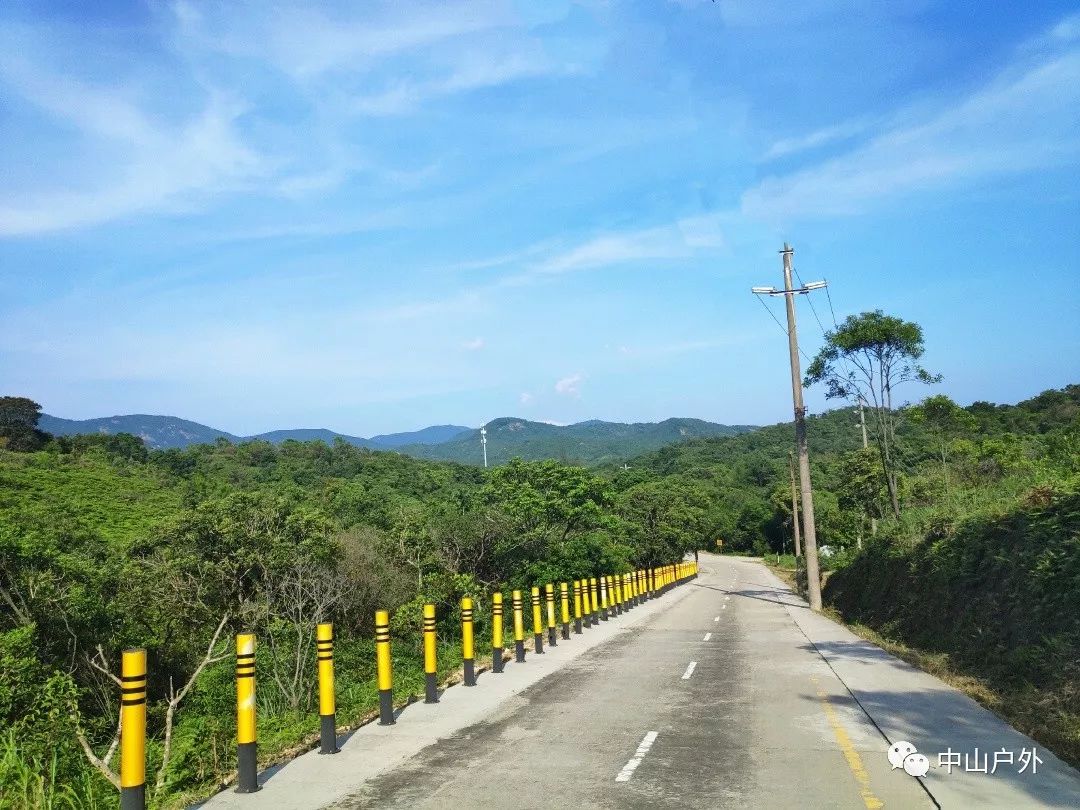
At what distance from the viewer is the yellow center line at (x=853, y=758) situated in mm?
6414

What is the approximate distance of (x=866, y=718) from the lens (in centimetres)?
945

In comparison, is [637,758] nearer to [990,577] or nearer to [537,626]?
[990,577]

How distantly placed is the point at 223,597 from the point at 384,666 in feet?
54.3

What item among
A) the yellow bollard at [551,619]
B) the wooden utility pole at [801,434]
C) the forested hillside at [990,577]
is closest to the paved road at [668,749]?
the forested hillside at [990,577]

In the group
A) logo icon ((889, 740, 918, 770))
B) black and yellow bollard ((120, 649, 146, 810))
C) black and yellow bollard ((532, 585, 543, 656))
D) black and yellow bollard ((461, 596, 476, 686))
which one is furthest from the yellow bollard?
black and yellow bollard ((120, 649, 146, 810))

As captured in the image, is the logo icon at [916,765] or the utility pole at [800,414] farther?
the utility pole at [800,414]

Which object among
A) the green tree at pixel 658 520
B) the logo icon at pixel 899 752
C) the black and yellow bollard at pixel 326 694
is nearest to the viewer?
the logo icon at pixel 899 752

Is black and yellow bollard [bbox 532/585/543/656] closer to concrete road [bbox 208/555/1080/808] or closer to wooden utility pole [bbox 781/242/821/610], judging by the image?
concrete road [bbox 208/555/1080/808]

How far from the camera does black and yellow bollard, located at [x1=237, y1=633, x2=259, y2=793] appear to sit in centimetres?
703

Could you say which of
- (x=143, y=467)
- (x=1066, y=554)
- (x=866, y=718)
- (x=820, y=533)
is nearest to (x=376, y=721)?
(x=866, y=718)

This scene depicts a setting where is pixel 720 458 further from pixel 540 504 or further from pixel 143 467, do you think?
pixel 540 504

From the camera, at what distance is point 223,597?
2411 cm

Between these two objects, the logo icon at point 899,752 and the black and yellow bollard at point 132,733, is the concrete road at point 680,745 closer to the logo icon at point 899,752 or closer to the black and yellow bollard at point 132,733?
the logo icon at point 899,752

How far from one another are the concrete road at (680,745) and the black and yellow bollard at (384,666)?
27 cm
